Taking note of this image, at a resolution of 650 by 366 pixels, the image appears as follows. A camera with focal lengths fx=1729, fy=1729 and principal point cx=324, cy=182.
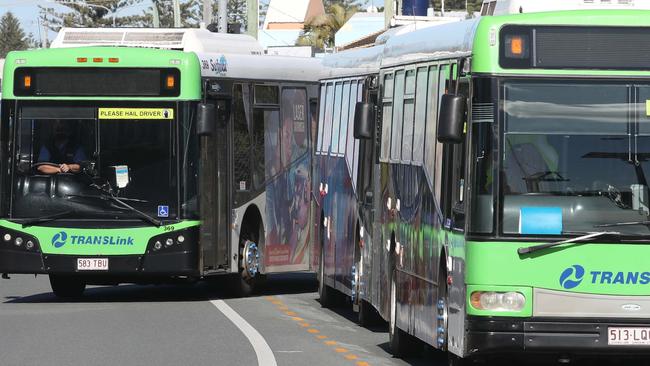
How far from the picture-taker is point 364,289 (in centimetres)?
1803

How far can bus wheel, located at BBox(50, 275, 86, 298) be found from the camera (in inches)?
903

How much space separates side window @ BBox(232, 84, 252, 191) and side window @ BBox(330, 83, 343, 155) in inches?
86.7

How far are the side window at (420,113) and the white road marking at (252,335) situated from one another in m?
2.20

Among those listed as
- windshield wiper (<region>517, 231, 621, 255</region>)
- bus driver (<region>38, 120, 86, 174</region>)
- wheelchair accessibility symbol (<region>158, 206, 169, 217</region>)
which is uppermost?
bus driver (<region>38, 120, 86, 174</region>)

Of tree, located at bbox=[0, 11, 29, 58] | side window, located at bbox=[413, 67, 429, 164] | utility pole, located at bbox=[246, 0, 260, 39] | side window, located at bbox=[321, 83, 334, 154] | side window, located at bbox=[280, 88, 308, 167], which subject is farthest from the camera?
tree, located at bbox=[0, 11, 29, 58]

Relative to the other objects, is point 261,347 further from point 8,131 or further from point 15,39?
point 15,39

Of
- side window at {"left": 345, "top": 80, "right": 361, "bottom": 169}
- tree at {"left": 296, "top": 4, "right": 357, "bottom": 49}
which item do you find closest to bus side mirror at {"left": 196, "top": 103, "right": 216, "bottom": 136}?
side window at {"left": 345, "top": 80, "right": 361, "bottom": 169}

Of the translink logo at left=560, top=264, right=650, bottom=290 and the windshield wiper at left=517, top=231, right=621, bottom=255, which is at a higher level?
the windshield wiper at left=517, top=231, right=621, bottom=255

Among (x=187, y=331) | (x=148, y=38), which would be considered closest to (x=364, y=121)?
(x=187, y=331)

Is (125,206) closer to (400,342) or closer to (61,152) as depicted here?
(61,152)

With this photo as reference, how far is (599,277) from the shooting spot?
1221 cm

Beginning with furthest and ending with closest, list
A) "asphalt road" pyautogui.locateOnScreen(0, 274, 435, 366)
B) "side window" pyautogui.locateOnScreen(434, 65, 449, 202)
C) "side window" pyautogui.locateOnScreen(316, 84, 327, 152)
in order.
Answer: "side window" pyautogui.locateOnScreen(316, 84, 327, 152)
"asphalt road" pyautogui.locateOnScreen(0, 274, 435, 366)
"side window" pyautogui.locateOnScreen(434, 65, 449, 202)

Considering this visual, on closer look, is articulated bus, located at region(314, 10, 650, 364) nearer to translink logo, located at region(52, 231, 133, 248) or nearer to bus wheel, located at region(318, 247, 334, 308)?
bus wheel, located at region(318, 247, 334, 308)

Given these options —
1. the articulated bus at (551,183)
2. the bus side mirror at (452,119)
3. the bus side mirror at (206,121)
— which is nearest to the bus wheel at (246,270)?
the bus side mirror at (206,121)
